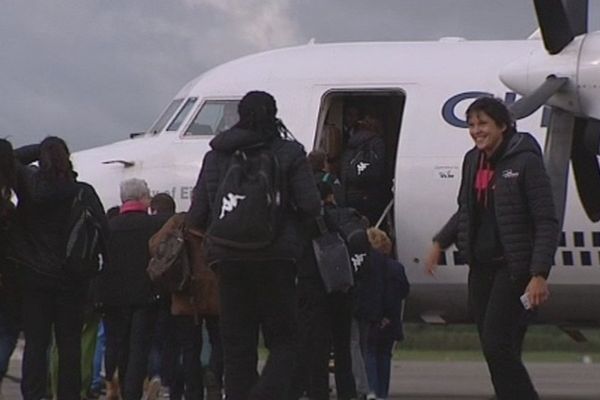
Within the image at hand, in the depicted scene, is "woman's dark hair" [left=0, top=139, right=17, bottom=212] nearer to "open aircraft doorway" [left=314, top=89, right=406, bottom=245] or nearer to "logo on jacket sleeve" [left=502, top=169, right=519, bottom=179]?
"logo on jacket sleeve" [left=502, top=169, right=519, bottom=179]

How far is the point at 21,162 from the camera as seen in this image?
447 inches

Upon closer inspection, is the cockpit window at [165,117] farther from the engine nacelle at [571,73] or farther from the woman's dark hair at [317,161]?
the engine nacelle at [571,73]

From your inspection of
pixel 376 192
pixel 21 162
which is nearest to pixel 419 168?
pixel 376 192

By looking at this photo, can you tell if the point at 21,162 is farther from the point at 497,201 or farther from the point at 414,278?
the point at 414,278

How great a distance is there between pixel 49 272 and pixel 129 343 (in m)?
2.13

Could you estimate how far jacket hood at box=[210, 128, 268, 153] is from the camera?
9406 millimetres

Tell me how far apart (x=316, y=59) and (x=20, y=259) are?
19.1 feet

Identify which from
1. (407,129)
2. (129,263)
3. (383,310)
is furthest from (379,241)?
(129,263)

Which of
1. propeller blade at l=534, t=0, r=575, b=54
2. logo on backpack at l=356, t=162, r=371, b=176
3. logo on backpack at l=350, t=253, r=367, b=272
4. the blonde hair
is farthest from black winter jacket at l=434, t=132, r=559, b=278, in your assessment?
logo on backpack at l=356, t=162, r=371, b=176

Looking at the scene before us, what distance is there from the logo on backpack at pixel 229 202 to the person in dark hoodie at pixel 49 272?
6.24 feet

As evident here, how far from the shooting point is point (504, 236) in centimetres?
945

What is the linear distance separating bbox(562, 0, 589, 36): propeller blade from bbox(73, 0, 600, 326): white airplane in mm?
13

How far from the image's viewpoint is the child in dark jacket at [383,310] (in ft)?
44.1

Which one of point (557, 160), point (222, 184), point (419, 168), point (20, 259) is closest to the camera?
point (222, 184)
